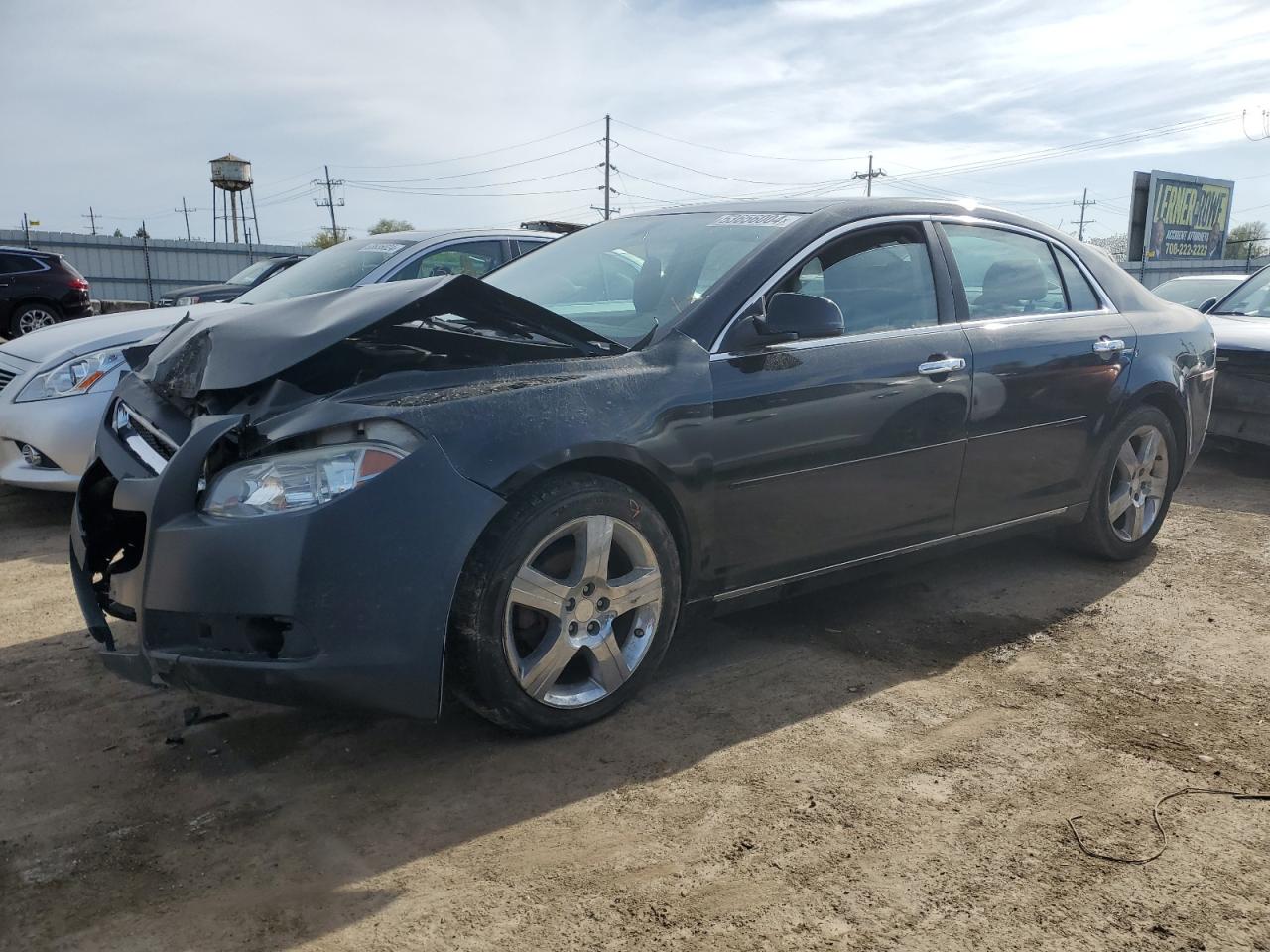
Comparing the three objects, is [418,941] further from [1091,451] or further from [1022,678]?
[1091,451]

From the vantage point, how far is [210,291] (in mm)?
11016

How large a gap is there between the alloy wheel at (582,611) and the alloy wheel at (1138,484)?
2.72m

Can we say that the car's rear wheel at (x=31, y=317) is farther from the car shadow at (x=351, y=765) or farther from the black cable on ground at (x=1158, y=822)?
the black cable on ground at (x=1158, y=822)

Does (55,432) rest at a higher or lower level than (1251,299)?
lower

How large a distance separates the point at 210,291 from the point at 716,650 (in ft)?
29.5

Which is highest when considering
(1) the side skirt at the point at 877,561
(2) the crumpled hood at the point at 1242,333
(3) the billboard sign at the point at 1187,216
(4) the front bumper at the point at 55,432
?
(3) the billboard sign at the point at 1187,216

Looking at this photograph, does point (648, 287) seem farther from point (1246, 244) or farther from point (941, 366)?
point (1246, 244)

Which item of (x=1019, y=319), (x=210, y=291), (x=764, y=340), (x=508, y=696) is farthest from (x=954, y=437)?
(x=210, y=291)

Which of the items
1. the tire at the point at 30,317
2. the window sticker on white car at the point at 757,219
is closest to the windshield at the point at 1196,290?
the window sticker on white car at the point at 757,219

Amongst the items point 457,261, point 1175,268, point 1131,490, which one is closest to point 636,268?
point 1131,490

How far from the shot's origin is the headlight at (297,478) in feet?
8.77

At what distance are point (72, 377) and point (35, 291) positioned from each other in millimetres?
11951

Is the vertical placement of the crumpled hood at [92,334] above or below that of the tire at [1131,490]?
above

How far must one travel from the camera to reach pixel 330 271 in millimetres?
6980
